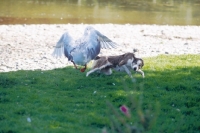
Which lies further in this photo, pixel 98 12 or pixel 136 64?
pixel 98 12

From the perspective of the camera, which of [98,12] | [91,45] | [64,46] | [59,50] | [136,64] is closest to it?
[136,64]

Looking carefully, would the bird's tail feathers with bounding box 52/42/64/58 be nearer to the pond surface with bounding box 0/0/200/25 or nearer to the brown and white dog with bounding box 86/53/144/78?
the brown and white dog with bounding box 86/53/144/78

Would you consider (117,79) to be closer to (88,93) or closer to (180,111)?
(88,93)

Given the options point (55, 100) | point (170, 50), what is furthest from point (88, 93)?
point (170, 50)

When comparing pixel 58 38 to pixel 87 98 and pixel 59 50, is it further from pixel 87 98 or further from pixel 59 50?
pixel 87 98

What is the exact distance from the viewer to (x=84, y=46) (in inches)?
326

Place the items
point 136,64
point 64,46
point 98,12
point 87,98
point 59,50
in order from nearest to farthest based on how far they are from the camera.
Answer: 1. point 87,98
2. point 136,64
3. point 64,46
4. point 59,50
5. point 98,12

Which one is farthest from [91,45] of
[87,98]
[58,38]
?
[58,38]

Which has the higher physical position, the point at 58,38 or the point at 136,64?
the point at 136,64

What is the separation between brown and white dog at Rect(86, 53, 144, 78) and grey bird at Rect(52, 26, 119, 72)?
10.7 inches

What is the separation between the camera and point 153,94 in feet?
24.7

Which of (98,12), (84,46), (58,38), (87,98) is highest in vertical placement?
(84,46)

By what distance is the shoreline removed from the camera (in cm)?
1166

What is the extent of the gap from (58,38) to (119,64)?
8316 mm
